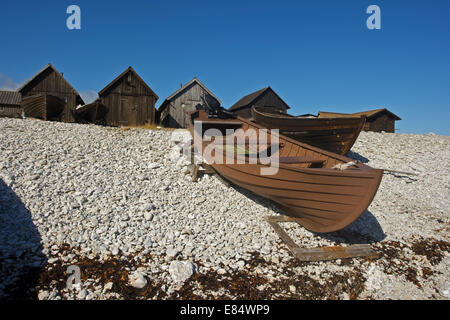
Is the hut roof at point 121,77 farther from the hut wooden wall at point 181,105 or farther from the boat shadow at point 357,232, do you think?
the boat shadow at point 357,232

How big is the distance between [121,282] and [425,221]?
7.95m

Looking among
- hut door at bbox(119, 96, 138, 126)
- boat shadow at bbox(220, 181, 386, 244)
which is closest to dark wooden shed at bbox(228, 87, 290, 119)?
hut door at bbox(119, 96, 138, 126)

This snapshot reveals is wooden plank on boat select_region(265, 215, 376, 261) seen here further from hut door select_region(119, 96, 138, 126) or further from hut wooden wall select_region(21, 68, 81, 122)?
hut wooden wall select_region(21, 68, 81, 122)

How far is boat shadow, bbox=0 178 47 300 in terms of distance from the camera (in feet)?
10.6

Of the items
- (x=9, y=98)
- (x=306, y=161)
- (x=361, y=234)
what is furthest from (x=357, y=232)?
(x=9, y=98)

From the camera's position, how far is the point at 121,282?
11.6 ft

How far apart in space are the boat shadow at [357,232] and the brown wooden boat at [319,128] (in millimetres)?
2762

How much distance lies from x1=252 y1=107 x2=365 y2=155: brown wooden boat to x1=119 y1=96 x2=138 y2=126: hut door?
13507 millimetres

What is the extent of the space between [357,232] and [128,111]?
18.2 meters

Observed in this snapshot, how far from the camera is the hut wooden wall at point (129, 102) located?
18.5 metres

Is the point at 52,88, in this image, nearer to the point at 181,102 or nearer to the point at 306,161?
the point at 181,102
